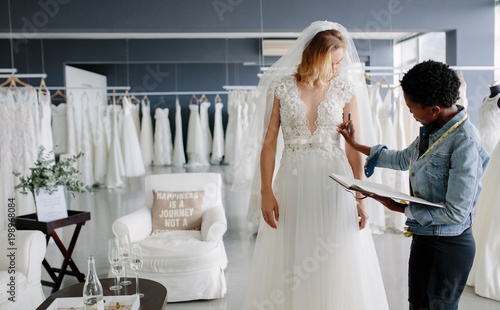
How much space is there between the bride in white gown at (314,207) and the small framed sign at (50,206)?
1738 millimetres

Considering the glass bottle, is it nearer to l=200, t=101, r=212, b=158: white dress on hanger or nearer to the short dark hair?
the short dark hair

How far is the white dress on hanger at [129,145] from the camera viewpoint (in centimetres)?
736

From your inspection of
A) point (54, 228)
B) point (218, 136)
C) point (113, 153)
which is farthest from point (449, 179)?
point (218, 136)

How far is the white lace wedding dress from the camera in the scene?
1776mm

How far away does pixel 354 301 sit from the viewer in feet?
5.82

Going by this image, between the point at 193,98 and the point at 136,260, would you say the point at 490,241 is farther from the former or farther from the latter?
the point at 193,98

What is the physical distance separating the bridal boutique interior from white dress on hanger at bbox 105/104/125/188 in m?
0.03

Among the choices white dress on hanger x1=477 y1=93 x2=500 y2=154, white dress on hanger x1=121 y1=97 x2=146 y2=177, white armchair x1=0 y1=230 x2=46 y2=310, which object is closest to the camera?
white armchair x1=0 y1=230 x2=46 y2=310

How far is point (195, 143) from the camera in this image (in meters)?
8.93

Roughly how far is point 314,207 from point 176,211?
1.61 metres

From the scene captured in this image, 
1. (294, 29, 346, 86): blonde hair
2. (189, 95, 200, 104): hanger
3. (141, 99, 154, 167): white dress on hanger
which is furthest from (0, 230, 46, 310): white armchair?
(189, 95, 200, 104): hanger

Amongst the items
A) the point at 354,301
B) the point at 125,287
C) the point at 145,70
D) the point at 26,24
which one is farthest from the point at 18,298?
the point at 145,70

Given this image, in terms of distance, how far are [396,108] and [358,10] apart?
1.15 metres

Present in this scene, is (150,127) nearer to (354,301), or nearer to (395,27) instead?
(395,27)
